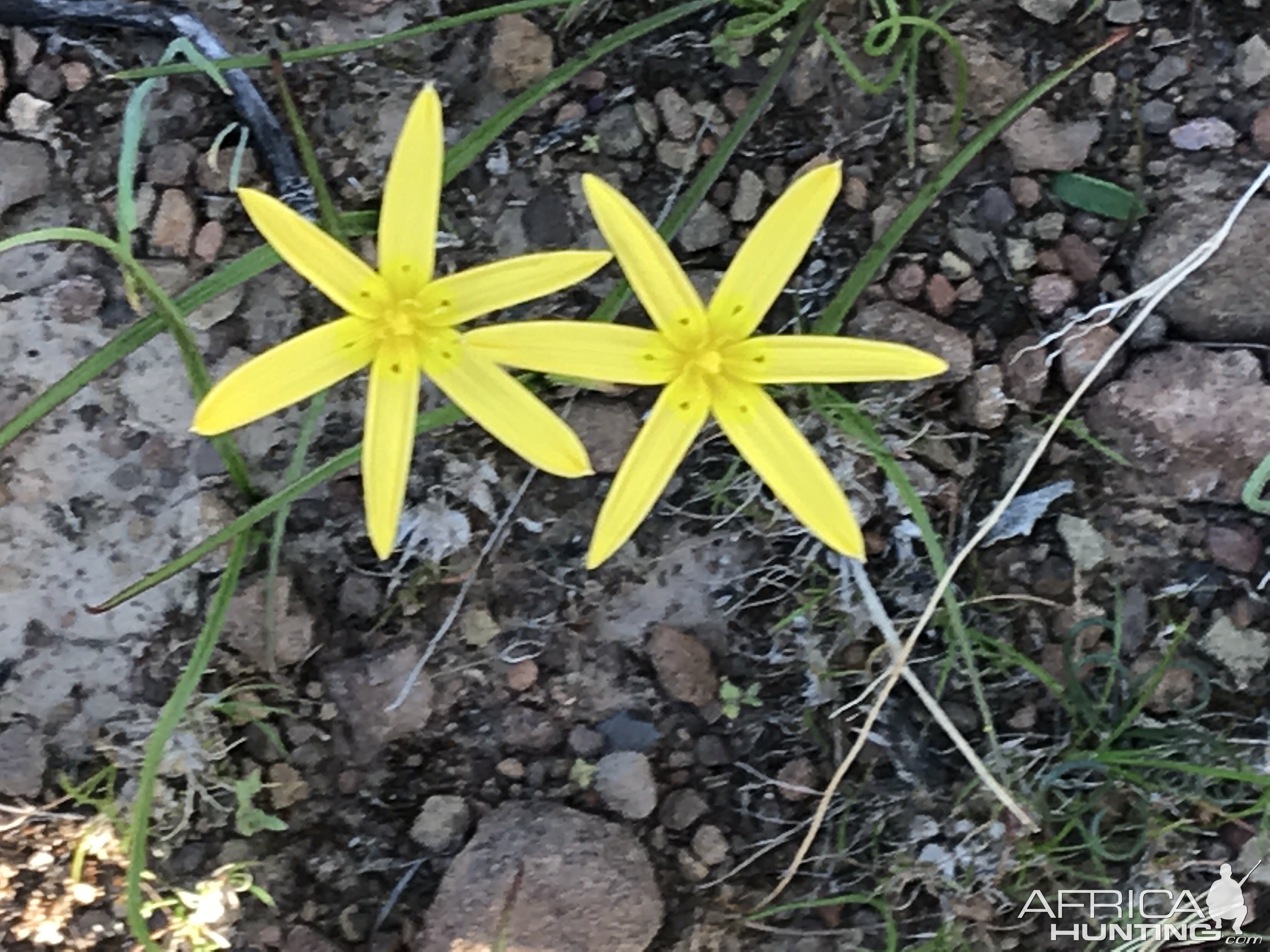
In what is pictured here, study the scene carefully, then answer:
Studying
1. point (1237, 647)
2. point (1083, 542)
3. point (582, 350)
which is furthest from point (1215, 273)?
point (582, 350)

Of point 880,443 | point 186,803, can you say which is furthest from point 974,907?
point 186,803

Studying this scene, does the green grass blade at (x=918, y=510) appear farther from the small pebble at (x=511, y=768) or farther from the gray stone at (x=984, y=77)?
the small pebble at (x=511, y=768)

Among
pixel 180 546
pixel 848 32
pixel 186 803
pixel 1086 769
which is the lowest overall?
pixel 1086 769

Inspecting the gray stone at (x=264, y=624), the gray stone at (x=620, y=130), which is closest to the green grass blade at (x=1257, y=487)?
the gray stone at (x=620, y=130)

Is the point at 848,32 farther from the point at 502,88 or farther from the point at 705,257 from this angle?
the point at 502,88

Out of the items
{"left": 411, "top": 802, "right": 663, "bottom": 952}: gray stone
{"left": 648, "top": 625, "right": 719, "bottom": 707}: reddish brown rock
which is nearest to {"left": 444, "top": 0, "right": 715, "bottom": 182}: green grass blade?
{"left": 648, "top": 625, "right": 719, "bottom": 707}: reddish brown rock

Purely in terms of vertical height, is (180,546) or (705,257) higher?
(705,257)

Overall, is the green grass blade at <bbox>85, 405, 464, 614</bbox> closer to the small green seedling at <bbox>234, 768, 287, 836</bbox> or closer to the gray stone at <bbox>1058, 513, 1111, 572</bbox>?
the small green seedling at <bbox>234, 768, 287, 836</bbox>
